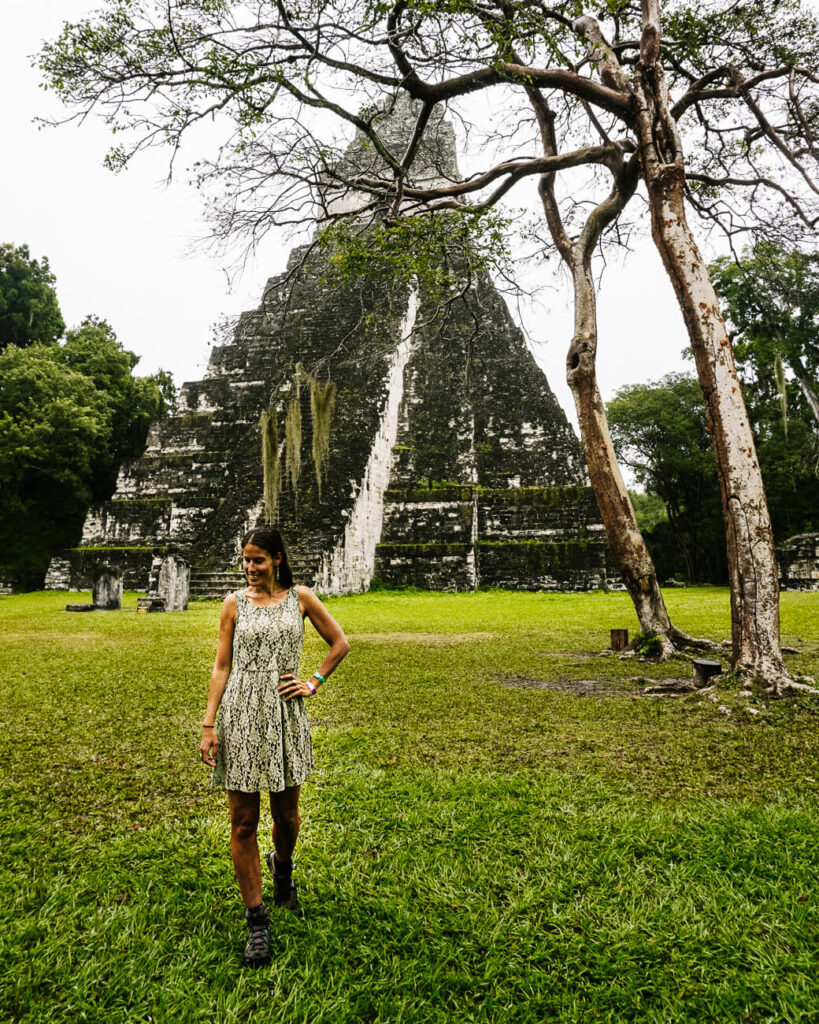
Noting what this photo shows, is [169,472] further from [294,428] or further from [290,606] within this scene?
[290,606]

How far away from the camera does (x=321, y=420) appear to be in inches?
461

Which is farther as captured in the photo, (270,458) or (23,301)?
(23,301)

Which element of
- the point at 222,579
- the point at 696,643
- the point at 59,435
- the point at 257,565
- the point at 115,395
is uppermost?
→ the point at 115,395

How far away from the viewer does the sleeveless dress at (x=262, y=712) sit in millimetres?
1729

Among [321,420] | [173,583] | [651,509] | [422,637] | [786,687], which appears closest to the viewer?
[786,687]

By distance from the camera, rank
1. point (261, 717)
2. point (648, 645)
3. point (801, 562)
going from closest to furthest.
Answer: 1. point (261, 717)
2. point (648, 645)
3. point (801, 562)

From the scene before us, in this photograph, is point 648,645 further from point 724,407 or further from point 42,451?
point 42,451

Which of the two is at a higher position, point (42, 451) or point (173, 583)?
point (42, 451)

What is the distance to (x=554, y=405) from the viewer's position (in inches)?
633

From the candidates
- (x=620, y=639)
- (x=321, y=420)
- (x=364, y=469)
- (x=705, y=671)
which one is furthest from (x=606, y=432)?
(x=364, y=469)

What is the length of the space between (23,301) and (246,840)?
2560 cm

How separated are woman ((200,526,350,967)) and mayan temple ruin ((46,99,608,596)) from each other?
903 cm

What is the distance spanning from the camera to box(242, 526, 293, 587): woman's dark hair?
1.92 meters

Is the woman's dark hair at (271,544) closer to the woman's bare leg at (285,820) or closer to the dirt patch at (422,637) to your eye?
the woman's bare leg at (285,820)
